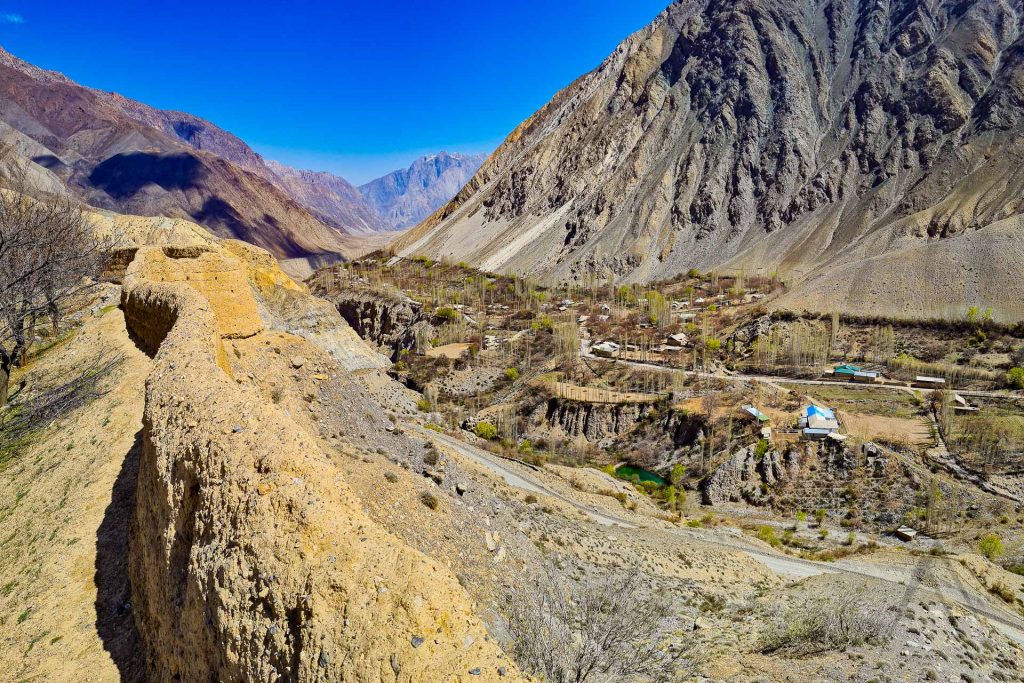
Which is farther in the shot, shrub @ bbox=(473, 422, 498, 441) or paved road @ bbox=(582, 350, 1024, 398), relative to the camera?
shrub @ bbox=(473, 422, 498, 441)

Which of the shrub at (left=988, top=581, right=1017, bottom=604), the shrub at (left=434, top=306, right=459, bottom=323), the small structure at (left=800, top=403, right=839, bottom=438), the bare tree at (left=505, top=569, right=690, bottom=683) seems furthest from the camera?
the shrub at (left=434, top=306, right=459, bottom=323)

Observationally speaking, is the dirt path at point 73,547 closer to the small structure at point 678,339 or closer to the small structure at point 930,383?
the small structure at point 930,383

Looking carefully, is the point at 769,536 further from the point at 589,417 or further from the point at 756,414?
the point at 589,417

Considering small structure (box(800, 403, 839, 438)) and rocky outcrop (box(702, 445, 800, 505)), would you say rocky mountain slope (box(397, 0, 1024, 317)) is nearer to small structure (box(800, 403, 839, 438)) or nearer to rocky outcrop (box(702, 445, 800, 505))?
small structure (box(800, 403, 839, 438))

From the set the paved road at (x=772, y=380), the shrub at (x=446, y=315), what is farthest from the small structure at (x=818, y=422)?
the shrub at (x=446, y=315)

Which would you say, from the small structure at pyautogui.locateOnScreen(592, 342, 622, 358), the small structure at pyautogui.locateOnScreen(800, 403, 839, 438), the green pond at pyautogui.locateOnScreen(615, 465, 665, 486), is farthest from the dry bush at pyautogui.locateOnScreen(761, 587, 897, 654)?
the small structure at pyautogui.locateOnScreen(592, 342, 622, 358)

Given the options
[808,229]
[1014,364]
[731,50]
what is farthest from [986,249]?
[731,50]

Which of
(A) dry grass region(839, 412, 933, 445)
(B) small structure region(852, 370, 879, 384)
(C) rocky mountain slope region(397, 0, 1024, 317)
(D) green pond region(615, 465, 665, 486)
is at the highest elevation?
(C) rocky mountain slope region(397, 0, 1024, 317)

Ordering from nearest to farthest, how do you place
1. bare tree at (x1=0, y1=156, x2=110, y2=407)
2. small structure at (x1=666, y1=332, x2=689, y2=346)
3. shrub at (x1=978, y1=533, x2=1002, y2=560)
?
bare tree at (x1=0, y1=156, x2=110, y2=407) → shrub at (x1=978, y1=533, x2=1002, y2=560) → small structure at (x1=666, y1=332, x2=689, y2=346)
